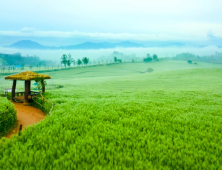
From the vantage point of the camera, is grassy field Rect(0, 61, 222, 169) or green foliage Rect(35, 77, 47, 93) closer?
grassy field Rect(0, 61, 222, 169)

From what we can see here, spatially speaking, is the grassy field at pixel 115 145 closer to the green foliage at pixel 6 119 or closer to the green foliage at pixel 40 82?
the green foliage at pixel 6 119

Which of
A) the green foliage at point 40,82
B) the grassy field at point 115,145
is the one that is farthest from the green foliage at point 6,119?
the green foliage at point 40,82

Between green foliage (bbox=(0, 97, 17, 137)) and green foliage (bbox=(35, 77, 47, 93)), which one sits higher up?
green foliage (bbox=(35, 77, 47, 93))

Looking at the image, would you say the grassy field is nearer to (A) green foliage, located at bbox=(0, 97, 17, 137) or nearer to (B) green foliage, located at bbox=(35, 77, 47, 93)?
(A) green foliage, located at bbox=(0, 97, 17, 137)

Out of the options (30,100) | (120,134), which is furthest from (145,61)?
(120,134)

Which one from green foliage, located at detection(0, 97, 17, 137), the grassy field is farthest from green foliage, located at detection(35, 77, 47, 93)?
the grassy field

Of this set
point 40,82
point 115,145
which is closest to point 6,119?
point 115,145

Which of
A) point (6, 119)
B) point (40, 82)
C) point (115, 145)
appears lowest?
point (115, 145)

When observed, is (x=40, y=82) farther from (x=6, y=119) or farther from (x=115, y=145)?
(x=115, y=145)

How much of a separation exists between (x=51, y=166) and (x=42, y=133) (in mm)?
2993

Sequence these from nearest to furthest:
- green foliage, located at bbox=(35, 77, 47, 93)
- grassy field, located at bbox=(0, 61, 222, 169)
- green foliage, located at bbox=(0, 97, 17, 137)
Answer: grassy field, located at bbox=(0, 61, 222, 169)
green foliage, located at bbox=(0, 97, 17, 137)
green foliage, located at bbox=(35, 77, 47, 93)

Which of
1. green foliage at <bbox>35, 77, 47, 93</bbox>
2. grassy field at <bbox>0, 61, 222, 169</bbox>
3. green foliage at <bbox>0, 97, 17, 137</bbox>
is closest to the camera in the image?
grassy field at <bbox>0, 61, 222, 169</bbox>

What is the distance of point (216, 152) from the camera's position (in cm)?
740

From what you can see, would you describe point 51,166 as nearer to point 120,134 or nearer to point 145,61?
point 120,134
